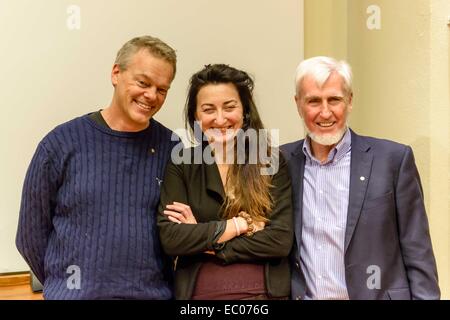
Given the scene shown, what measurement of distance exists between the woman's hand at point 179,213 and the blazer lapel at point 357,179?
490 mm

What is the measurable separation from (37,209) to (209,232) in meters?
0.61

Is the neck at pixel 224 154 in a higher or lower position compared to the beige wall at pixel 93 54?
lower

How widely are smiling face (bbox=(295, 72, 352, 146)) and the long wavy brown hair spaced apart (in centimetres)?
20

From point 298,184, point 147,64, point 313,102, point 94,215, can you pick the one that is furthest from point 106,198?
point 313,102

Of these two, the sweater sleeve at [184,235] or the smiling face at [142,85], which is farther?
the smiling face at [142,85]

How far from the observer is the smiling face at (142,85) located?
1625 mm

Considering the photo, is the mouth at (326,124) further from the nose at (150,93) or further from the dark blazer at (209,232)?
the nose at (150,93)

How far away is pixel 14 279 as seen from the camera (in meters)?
2.20

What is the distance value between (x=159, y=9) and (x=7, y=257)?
4.42 feet
